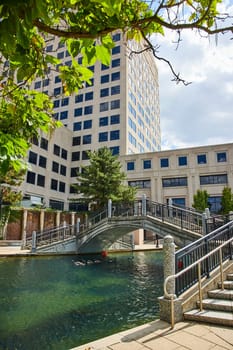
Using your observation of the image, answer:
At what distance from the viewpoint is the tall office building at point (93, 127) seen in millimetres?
38969

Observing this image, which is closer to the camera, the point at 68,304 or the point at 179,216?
the point at 68,304

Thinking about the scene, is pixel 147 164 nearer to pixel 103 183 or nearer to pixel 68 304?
pixel 103 183

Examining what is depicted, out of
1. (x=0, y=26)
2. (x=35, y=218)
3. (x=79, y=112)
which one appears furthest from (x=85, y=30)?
(x=79, y=112)

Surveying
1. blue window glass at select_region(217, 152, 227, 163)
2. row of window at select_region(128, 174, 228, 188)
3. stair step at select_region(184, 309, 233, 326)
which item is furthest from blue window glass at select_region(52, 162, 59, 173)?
stair step at select_region(184, 309, 233, 326)

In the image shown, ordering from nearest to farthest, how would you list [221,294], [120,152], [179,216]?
[221,294], [179,216], [120,152]

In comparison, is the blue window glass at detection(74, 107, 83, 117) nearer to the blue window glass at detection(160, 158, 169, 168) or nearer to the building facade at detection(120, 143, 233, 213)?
the building facade at detection(120, 143, 233, 213)

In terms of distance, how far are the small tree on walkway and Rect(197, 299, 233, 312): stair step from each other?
2079 centimetres

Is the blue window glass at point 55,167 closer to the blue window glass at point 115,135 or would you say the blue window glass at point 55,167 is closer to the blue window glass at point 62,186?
the blue window glass at point 62,186

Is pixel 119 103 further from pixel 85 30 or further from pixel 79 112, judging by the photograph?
pixel 85 30

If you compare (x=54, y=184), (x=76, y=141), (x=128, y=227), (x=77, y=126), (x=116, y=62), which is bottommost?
(x=128, y=227)

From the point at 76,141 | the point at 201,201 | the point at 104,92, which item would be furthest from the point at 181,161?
the point at 104,92

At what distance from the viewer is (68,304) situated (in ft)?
28.1

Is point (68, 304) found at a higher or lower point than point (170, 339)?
lower

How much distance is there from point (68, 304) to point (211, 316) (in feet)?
16.9
